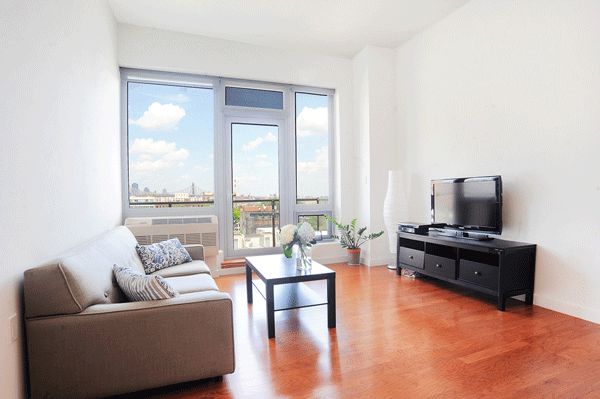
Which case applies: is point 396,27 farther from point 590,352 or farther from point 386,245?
point 590,352

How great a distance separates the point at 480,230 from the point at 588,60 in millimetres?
1682

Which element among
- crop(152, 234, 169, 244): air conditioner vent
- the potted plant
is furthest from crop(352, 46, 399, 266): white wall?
crop(152, 234, 169, 244): air conditioner vent

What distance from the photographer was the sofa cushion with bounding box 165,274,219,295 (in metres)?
2.44

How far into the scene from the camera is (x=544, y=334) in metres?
2.50

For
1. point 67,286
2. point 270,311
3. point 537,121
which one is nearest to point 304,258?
point 270,311

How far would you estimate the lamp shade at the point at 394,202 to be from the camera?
4559 mm

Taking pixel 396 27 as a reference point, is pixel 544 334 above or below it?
below

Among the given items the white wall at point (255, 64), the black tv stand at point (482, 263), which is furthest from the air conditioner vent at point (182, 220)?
the black tv stand at point (482, 263)

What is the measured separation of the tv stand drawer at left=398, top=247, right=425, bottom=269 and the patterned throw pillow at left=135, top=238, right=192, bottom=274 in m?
2.60

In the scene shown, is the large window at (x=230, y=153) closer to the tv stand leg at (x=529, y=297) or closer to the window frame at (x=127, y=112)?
the window frame at (x=127, y=112)

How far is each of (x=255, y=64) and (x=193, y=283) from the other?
339cm

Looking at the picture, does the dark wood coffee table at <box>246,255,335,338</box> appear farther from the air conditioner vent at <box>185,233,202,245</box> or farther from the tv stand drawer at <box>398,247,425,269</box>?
the tv stand drawer at <box>398,247,425,269</box>

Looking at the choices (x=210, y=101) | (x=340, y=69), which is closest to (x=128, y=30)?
(x=210, y=101)

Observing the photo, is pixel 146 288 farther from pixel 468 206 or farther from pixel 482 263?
pixel 468 206
